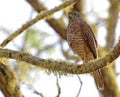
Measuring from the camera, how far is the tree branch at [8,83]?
13.2 ft

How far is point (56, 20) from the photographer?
5.97 meters

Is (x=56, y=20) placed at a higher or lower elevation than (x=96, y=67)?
lower

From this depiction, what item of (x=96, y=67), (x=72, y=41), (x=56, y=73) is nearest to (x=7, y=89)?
(x=72, y=41)

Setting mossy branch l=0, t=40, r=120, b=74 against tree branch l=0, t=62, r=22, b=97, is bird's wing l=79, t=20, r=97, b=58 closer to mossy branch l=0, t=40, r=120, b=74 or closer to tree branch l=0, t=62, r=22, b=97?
mossy branch l=0, t=40, r=120, b=74

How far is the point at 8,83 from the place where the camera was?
405 centimetres

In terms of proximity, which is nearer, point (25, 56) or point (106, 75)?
point (25, 56)

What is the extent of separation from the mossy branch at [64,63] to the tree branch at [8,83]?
1.02 m

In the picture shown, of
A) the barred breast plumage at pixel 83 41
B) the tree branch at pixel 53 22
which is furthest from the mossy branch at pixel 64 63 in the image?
the tree branch at pixel 53 22

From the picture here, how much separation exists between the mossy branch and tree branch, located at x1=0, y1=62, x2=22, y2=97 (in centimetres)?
102

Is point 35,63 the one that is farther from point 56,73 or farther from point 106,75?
point 106,75

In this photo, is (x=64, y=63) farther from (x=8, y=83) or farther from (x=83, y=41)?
(x=8, y=83)

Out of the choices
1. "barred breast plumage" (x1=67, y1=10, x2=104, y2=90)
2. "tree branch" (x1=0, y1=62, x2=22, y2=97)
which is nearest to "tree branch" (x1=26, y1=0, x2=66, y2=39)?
"tree branch" (x1=0, y1=62, x2=22, y2=97)

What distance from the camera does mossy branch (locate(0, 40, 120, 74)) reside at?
265cm

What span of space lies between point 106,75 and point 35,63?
3040 millimetres
